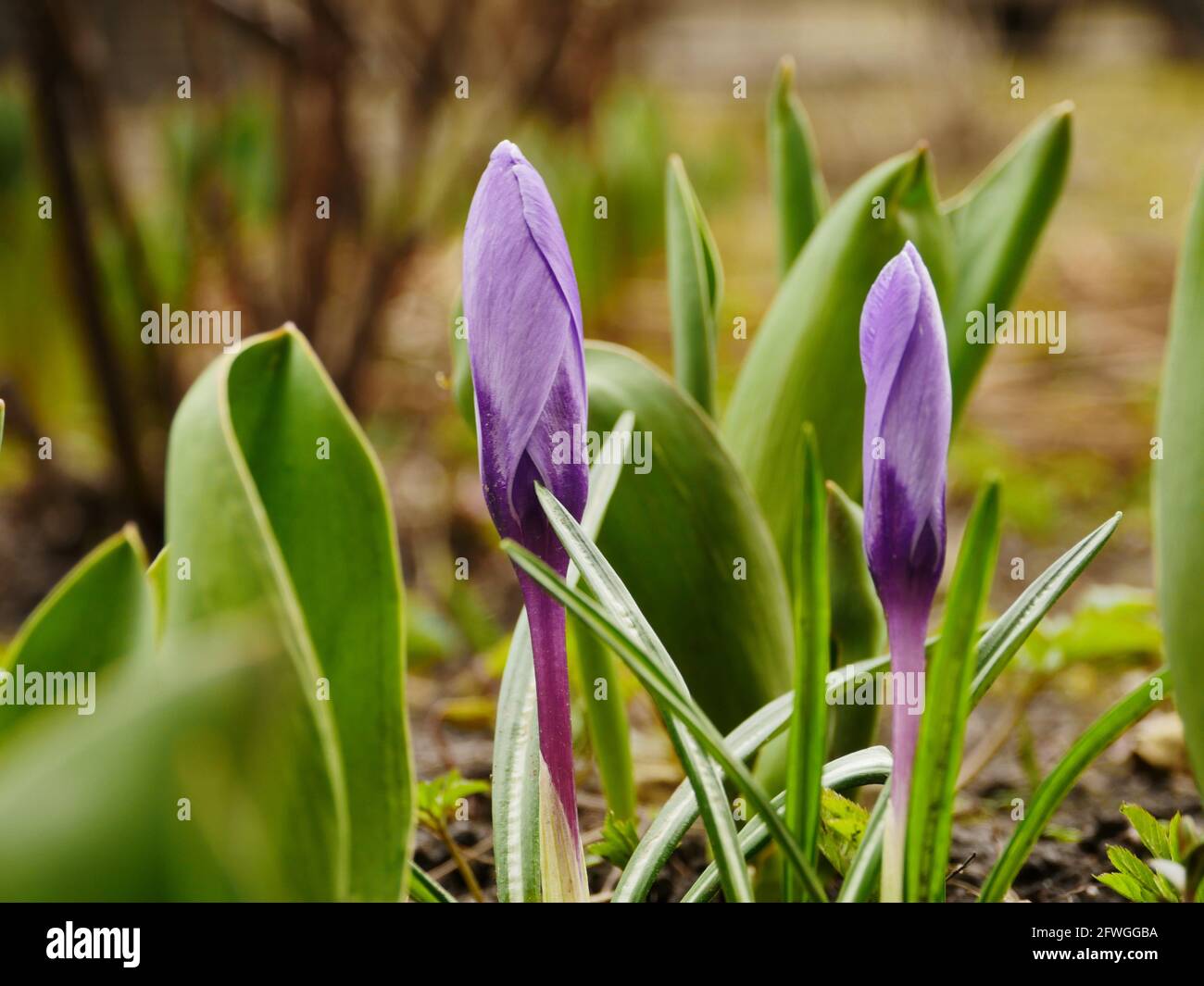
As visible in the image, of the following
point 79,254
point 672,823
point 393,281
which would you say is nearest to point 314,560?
point 672,823

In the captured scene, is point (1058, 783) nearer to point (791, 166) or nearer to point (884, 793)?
point (884, 793)

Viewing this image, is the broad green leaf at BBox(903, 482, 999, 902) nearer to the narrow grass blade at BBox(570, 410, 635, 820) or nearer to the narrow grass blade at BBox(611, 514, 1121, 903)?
the narrow grass blade at BBox(611, 514, 1121, 903)

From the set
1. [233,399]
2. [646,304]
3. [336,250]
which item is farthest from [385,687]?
[646,304]

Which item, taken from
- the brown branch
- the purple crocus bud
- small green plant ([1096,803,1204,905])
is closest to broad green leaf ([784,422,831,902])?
the purple crocus bud

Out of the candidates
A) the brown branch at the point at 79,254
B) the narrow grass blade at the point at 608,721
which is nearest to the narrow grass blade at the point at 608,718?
the narrow grass blade at the point at 608,721
